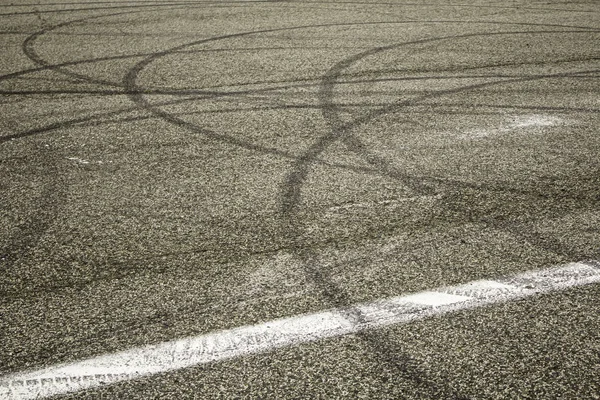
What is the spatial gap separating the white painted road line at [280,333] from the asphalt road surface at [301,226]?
0.04 ft

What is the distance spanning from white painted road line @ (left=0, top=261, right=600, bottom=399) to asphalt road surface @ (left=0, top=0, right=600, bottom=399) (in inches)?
0.4

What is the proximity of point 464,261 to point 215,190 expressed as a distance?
5.67 feet

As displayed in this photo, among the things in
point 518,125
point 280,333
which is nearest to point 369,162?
point 518,125

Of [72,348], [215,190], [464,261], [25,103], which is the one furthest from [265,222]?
[25,103]

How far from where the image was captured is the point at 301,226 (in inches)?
173

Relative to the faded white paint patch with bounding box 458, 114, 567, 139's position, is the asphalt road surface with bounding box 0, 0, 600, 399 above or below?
above

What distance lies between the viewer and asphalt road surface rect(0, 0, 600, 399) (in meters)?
3.07

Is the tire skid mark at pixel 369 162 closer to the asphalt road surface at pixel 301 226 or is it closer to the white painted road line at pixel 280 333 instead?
the asphalt road surface at pixel 301 226

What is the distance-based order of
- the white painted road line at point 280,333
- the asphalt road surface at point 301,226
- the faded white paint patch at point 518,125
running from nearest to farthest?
the white painted road line at point 280,333 → the asphalt road surface at point 301,226 → the faded white paint patch at point 518,125

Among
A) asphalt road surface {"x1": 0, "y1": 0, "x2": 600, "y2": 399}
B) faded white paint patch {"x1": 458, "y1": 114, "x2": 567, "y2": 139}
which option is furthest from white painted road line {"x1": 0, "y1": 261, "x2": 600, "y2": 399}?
faded white paint patch {"x1": 458, "y1": 114, "x2": 567, "y2": 139}

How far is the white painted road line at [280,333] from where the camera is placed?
2.97 metres

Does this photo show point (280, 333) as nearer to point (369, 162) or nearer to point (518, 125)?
point (369, 162)

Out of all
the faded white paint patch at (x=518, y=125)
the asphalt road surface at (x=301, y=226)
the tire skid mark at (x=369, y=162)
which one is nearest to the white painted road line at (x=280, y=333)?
the asphalt road surface at (x=301, y=226)

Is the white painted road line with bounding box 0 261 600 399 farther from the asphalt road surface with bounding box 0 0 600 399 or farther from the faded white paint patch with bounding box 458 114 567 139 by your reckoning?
the faded white paint patch with bounding box 458 114 567 139
